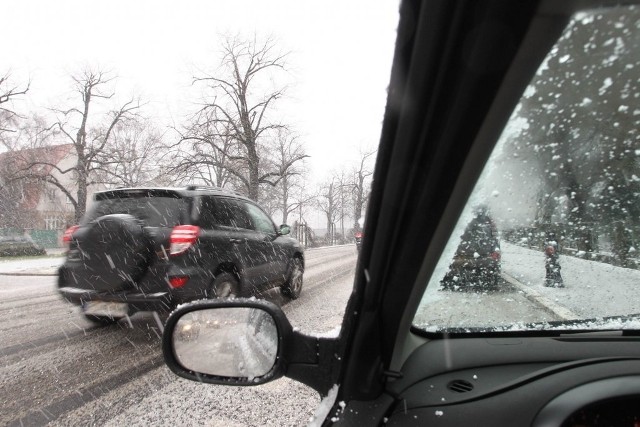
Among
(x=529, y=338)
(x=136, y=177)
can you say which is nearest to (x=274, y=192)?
(x=136, y=177)

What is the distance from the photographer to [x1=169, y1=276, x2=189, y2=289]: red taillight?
13.9 ft

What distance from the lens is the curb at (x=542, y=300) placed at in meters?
1.39

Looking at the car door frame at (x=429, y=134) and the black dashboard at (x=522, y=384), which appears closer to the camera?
the car door frame at (x=429, y=134)

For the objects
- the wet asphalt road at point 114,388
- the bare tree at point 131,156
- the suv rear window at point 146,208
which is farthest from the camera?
the bare tree at point 131,156

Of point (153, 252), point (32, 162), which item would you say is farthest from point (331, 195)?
point (32, 162)

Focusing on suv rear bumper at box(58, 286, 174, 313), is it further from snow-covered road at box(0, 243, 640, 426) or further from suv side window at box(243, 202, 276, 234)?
suv side window at box(243, 202, 276, 234)

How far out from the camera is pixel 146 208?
4.59 metres

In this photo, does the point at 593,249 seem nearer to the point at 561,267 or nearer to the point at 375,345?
the point at 561,267

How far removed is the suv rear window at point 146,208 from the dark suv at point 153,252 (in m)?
0.01

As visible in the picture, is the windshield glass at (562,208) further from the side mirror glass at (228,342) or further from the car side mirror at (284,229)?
the car side mirror at (284,229)

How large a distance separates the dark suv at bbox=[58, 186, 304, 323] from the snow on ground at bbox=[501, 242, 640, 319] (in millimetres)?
3730

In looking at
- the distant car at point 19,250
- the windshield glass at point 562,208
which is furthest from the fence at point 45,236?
the windshield glass at point 562,208

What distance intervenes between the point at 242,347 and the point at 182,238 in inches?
120

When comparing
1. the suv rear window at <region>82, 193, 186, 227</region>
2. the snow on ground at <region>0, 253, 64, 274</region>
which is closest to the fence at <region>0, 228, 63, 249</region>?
the snow on ground at <region>0, 253, 64, 274</region>
